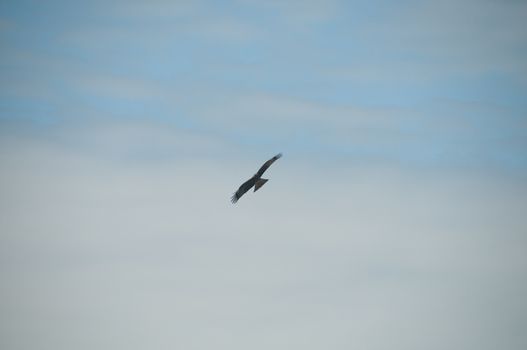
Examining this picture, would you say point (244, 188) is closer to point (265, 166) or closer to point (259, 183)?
point (259, 183)

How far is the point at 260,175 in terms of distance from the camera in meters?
58.4

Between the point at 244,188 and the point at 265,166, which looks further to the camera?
the point at 244,188

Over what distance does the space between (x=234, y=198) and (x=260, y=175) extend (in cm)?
342

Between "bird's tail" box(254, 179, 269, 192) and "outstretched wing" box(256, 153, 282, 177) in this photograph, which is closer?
"outstretched wing" box(256, 153, 282, 177)

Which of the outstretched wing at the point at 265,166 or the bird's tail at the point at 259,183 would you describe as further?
the bird's tail at the point at 259,183

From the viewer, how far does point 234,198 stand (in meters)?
58.8

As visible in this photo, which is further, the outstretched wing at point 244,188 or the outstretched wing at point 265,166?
the outstretched wing at point 244,188

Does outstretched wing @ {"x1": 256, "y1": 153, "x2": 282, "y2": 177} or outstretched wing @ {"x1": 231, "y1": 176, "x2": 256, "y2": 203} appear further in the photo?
outstretched wing @ {"x1": 231, "y1": 176, "x2": 256, "y2": 203}

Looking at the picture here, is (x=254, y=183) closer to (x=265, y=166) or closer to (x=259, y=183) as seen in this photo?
(x=259, y=183)

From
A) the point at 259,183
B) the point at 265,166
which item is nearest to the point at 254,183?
the point at 259,183

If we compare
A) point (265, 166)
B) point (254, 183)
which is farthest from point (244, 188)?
point (265, 166)
